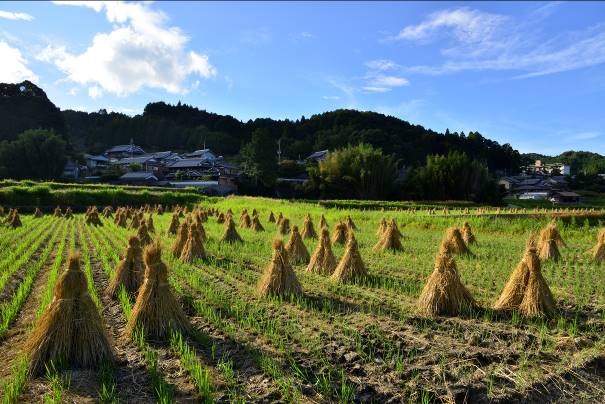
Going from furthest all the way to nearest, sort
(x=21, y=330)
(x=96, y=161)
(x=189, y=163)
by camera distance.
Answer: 1. (x=96, y=161)
2. (x=189, y=163)
3. (x=21, y=330)

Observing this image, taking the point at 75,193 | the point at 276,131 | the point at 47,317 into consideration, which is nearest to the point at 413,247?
the point at 47,317

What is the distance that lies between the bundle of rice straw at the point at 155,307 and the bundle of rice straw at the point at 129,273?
1.73 meters

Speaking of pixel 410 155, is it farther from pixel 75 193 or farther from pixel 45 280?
pixel 45 280

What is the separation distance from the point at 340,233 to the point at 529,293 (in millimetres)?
6498

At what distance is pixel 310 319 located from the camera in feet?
17.8

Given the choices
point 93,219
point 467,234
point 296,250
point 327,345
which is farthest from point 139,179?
point 327,345

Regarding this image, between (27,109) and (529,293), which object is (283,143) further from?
(529,293)

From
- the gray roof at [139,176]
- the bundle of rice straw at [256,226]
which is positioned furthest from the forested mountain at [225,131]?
the bundle of rice straw at [256,226]

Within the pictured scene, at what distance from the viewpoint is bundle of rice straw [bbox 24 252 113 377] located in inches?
159

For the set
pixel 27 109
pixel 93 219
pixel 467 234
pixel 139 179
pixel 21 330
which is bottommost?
pixel 93 219

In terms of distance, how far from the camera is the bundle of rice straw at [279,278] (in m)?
6.41

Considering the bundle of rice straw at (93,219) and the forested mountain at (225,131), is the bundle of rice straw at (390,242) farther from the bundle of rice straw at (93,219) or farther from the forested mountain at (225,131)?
the forested mountain at (225,131)

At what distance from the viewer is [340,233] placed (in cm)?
1173

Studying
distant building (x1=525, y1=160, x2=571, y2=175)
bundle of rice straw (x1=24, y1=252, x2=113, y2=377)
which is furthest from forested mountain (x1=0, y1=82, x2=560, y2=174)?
bundle of rice straw (x1=24, y1=252, x2=113, y2=377)
